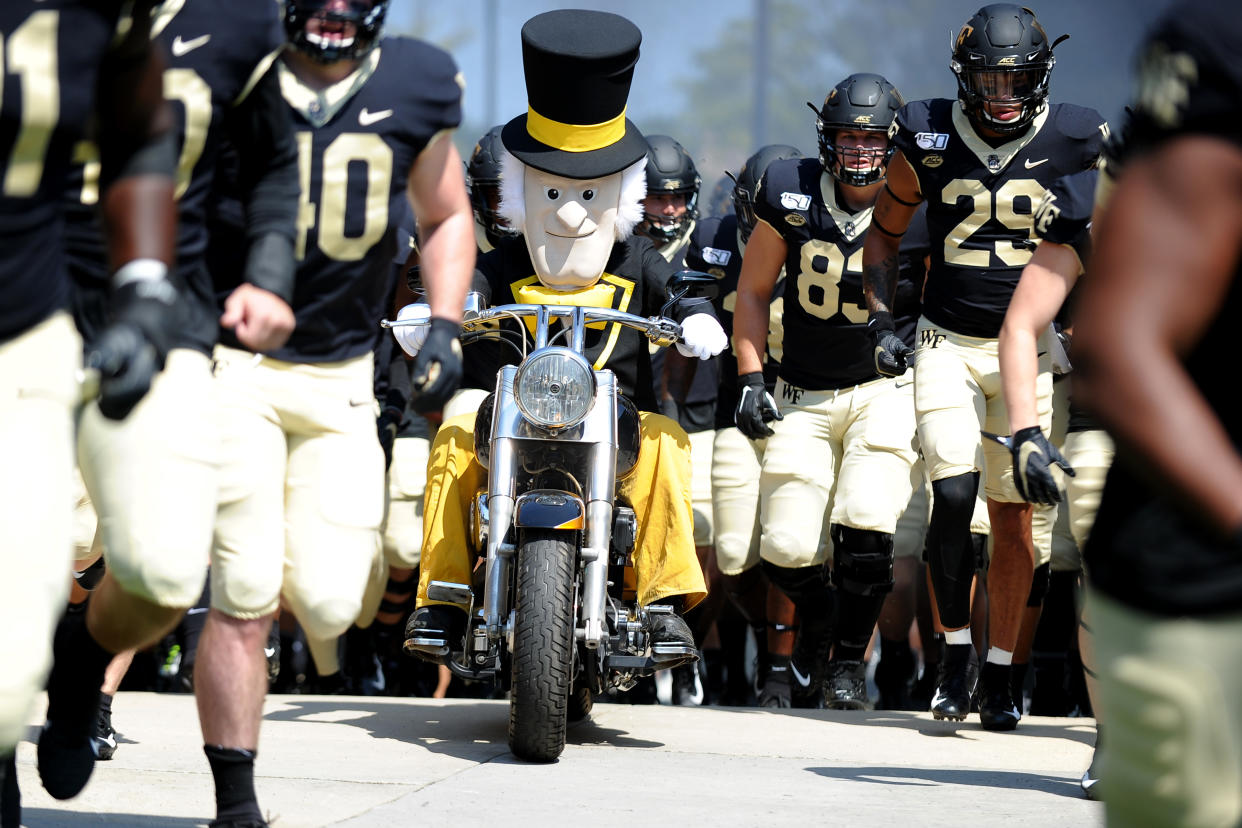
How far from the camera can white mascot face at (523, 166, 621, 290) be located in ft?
19.1

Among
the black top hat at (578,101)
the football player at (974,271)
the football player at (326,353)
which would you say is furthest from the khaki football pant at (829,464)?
the football player at (326,353)

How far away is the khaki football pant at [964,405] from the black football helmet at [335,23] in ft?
9.13

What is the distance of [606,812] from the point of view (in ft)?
14.4

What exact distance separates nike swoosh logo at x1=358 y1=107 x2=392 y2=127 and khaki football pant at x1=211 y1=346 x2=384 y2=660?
1.82 feet

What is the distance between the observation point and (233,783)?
12.3 ft

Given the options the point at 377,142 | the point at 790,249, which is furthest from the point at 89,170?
the point at 790,249

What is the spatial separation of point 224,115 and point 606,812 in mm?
1906

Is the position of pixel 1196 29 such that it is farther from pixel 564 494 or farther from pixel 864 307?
pixel 864 307

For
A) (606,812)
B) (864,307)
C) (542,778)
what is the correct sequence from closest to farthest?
(606,812) < (542,778) < (864,307)

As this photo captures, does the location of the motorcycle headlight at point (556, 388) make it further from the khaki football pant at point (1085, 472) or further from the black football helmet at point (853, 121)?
the black football helmet at point (853, 121)

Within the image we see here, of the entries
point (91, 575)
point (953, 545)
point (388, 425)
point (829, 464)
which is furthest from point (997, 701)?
point (91, 575)

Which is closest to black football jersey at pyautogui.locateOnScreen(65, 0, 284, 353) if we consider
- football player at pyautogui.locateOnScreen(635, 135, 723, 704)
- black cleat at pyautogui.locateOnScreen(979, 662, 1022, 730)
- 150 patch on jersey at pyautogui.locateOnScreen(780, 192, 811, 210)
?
black cleat at pyautogui.locateOnScreen(979, 662, 1022, 730)

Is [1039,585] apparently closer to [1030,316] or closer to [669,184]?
[1030,316]

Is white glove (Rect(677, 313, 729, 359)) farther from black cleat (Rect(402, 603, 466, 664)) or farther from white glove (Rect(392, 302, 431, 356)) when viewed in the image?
black cleat (Rect(402, 603, 466, 664))
